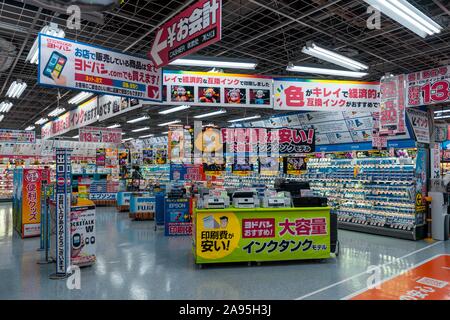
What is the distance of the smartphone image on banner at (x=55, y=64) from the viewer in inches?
201

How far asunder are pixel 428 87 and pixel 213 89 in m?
5.34

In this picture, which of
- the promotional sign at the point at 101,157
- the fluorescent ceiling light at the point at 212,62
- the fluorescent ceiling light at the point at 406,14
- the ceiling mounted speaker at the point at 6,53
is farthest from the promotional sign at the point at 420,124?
the promotional sign at the point at 101,157

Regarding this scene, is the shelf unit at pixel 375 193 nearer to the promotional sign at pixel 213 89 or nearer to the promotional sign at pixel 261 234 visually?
the promotional sign at pixel 261 234

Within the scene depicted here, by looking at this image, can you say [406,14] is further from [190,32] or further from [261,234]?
[261,234]

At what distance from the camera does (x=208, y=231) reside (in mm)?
6000

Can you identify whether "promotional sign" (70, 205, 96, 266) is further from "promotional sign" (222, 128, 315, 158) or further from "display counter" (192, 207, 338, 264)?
"promotional sign" (222, 128, 315, 158)

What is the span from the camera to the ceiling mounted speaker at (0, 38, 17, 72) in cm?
845

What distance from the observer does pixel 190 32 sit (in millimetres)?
4711

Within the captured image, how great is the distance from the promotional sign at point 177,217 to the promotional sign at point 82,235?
3.02 m

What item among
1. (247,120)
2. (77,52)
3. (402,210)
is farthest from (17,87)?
(402,210)

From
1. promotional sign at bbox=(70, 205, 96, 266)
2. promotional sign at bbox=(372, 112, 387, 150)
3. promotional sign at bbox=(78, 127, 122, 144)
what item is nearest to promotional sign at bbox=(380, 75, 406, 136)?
promotional sign at bbox=(372, 112, 387, 150)

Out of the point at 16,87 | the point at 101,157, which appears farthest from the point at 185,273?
the point at 101,157

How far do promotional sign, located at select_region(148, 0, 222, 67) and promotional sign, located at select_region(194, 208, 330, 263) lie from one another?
110 inches
